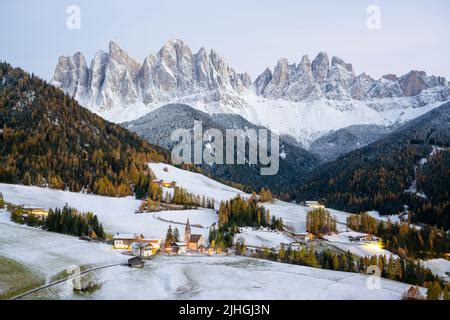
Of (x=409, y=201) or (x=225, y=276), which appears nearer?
(x=225, y=276)

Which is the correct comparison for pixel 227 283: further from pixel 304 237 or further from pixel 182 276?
pixel 304 237

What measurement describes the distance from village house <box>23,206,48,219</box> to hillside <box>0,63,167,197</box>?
31746mm

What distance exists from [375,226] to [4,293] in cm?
10386

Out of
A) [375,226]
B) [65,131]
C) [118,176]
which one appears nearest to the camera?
[375,226]

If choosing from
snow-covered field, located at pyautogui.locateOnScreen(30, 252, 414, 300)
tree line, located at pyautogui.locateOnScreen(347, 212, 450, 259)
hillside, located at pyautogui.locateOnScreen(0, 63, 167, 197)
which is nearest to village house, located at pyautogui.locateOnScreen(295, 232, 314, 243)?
tree line, located at pyautogui.locateOnScreen(347, 212, 450, 259)

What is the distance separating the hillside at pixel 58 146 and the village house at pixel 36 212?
3175 centimetres

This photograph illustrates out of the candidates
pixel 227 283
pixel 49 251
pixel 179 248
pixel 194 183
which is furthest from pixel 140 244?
pixel 194 183

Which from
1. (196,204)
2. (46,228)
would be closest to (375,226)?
(196,204)

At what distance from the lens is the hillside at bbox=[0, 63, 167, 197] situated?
140875 mm

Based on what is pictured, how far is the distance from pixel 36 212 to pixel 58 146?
6418 cm

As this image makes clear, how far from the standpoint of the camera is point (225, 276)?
192ft

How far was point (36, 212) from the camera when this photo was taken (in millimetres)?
98562

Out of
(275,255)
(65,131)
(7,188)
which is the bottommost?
(275,255)
